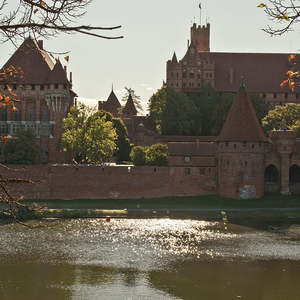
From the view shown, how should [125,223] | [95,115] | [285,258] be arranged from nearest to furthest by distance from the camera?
[285,258]
[125,223]
[95,115]

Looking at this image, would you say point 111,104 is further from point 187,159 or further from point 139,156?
point 187,159

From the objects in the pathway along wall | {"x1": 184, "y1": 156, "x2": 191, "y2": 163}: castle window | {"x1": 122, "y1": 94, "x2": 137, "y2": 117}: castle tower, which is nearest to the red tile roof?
{"x1": 122, "y1": 94, "x2": 137, "y2": 117}: castle tower

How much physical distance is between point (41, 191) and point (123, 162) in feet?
46.5

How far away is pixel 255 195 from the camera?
164 feet

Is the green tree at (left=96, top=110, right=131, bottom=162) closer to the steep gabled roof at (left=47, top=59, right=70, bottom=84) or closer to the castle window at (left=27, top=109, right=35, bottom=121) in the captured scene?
the steep gabled roof at (left=47, top=59, right=70, bottom=84)

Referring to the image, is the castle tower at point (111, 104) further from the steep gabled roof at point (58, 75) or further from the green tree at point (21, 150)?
the green tree at point (21, 150)

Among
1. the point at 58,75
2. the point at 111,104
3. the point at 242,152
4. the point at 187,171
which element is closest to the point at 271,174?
the point at 242,152

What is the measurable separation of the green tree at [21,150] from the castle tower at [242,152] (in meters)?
15.6

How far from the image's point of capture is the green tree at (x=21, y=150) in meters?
53.2

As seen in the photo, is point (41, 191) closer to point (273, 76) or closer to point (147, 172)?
point (147, 172)

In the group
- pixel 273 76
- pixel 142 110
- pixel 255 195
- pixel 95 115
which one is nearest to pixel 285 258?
pixel 255 195

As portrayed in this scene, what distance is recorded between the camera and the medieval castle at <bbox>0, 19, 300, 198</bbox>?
165 feet

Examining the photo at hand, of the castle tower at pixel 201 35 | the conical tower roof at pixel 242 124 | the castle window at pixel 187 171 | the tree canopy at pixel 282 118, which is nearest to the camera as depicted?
the conical tower roof at pixel 242 124

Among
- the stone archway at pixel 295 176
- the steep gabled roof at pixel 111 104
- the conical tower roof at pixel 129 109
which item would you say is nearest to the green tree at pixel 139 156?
the stone archway at pixel 295 176
